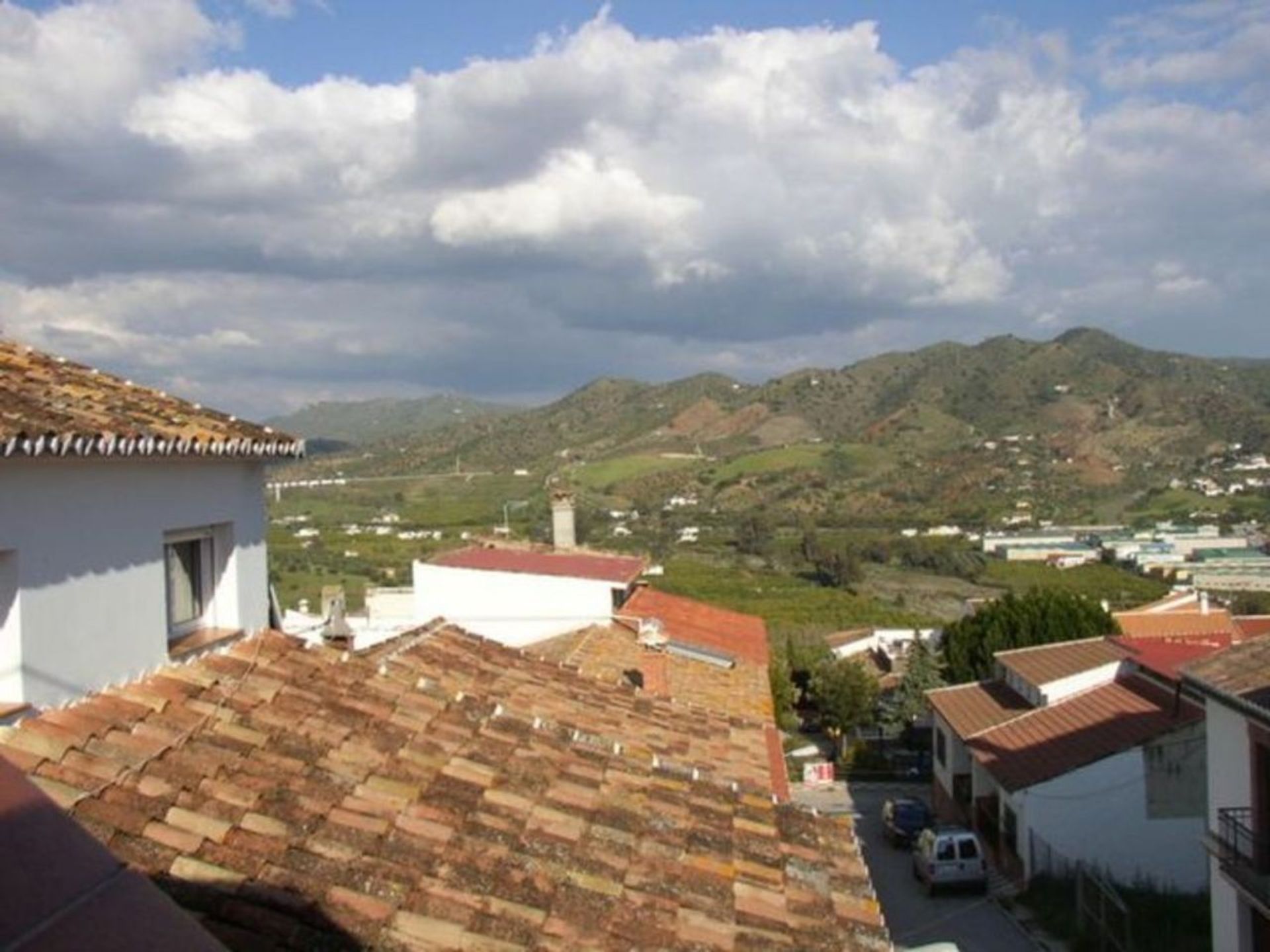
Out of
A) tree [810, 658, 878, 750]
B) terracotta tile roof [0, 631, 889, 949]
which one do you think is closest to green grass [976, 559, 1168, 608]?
tree [810, 658, 878, 750]

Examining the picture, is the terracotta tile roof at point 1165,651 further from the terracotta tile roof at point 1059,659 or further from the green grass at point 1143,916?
the green grass at point 1143,916

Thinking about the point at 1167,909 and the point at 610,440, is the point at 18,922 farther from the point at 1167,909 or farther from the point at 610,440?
the point at 610,440

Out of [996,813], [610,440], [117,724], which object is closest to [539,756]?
[117,724]

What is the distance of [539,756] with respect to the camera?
6.52m

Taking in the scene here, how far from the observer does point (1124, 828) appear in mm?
23484

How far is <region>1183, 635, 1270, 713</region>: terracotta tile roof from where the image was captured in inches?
597

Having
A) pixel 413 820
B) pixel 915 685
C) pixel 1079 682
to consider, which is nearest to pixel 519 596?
pixel 1079 682

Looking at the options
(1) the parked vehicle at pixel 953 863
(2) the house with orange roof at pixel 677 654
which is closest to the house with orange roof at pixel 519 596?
(2) the house with orange roof at pixel 677 654

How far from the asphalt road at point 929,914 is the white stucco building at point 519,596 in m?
7.04

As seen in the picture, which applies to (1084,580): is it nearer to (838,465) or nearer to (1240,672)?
(838,465)

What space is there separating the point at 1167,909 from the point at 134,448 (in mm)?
19922

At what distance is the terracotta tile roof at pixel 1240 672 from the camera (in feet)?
49.8

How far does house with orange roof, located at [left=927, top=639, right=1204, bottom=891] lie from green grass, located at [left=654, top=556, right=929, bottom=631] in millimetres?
31453

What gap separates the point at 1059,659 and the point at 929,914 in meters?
10.6
